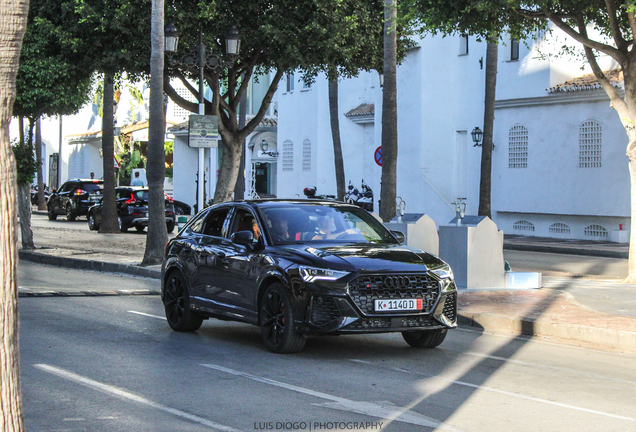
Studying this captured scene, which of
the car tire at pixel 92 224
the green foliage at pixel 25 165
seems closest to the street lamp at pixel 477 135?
the car tire at pixel 92 224

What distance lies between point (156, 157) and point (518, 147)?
15.8m

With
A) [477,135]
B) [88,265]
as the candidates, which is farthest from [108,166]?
[477,135]

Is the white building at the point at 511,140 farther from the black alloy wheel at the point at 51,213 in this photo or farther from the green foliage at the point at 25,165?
the green foliage at the point at 25,165

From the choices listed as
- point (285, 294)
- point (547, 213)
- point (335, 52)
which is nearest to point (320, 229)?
point (285, 294)

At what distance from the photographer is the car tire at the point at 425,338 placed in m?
9.26

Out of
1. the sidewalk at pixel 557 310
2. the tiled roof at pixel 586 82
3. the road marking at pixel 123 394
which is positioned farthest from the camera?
the tiled roof at pixel 586 82

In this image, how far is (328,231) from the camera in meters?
9.50

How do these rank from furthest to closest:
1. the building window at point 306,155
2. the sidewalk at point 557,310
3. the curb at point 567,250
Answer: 1. the building window at point 306,155
2. the curb at point 567,250
3. the sidewalk at point 557,310

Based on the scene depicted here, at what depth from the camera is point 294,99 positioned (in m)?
44.8

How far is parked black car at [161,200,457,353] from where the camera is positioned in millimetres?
8320

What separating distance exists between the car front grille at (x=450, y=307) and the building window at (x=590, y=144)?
65.5 ft

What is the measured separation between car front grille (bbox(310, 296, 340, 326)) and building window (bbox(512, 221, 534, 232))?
22.9 m

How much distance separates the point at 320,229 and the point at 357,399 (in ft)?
9.88

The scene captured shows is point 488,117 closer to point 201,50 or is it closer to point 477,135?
point 477,135
